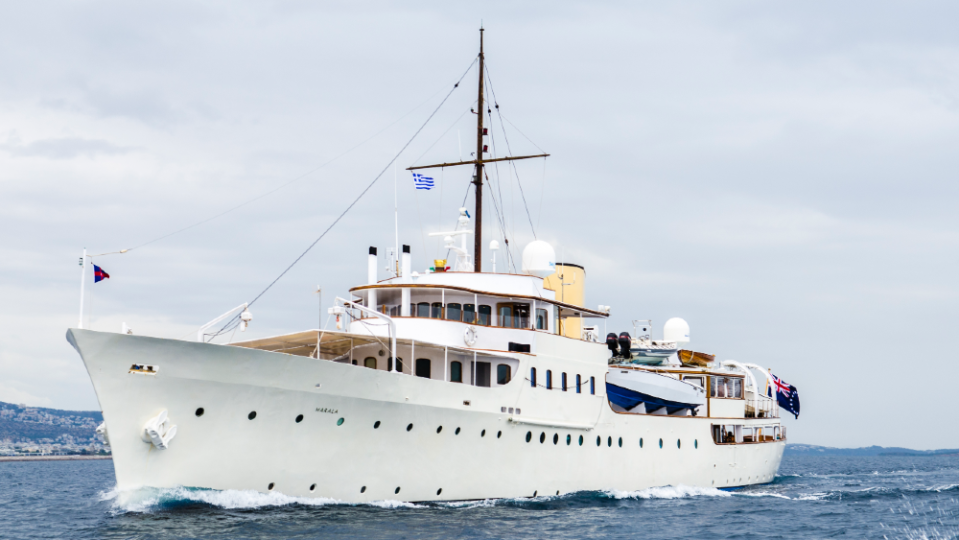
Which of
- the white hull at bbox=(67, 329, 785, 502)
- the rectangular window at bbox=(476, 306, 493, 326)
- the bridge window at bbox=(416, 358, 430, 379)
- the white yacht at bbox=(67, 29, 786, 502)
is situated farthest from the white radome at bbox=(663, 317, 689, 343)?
the bridge window at bbox=(416, 358, 430, 379)

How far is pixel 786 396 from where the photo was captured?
4281cm

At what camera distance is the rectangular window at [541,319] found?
27.4 meters

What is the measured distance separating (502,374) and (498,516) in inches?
187

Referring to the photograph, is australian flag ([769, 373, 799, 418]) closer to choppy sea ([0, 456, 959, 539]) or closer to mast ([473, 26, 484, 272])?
choppy sea ([0, 456, 959, 539])

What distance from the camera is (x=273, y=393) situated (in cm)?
1955

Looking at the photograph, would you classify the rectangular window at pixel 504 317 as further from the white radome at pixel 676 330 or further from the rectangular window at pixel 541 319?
the white radome at pixel 676 330

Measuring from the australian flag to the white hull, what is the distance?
1925 centimetres

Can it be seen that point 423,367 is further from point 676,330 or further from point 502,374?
point 676,330

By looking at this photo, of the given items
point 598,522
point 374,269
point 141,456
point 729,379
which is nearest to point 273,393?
point 141,456

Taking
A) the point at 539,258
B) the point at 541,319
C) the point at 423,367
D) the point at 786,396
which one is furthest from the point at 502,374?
the point at 786,396

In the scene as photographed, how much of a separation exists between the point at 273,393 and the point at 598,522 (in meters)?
9.92

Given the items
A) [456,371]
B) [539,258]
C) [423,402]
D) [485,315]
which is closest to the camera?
[423,402]

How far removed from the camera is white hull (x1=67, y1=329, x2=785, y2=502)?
60.4 feet

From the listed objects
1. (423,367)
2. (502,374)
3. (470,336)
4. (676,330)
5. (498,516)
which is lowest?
(498,516)
